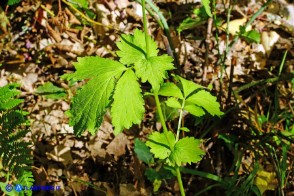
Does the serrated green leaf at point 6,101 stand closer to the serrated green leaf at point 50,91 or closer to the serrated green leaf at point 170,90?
the serrated green leaf at point 50,91

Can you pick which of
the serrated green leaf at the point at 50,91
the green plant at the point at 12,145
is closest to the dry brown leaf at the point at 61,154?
the serrated green leaf at the point at 50,91

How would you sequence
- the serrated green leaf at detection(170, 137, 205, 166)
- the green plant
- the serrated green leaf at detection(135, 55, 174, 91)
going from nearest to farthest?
the serrated green leaf at detection(135, 55, 174, 91) → the serrated green leaf at detection(170, 137, 205, 166) → the green plant

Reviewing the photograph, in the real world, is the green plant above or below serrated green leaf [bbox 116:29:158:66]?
below

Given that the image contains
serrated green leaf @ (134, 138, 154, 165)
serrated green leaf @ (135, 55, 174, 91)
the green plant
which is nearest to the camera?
serrated green leaf @ (135, 55, 174, 91)

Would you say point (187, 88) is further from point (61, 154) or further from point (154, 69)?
point (61, 154)

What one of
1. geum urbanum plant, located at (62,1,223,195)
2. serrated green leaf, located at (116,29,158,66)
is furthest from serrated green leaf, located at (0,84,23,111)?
serrated green leaf, located at (116,29,158,66)

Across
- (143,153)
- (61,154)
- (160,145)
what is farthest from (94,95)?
(61,154)

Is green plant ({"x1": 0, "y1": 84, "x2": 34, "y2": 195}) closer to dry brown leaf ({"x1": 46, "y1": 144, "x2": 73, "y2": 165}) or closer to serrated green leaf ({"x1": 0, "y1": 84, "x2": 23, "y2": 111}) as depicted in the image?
serrated green leaf ({"x1": 0, "y1": 84, "x2": 23, "y2": 111})
